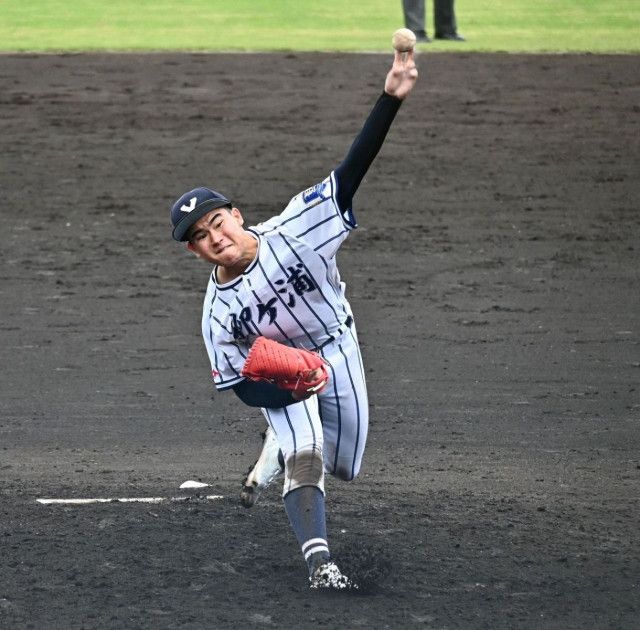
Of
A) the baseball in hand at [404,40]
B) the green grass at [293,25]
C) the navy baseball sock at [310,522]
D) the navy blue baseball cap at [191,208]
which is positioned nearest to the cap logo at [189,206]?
the navy blue baseball cap at [191,208]

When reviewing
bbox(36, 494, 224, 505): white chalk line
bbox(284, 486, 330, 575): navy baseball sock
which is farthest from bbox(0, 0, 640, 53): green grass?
bbox(284, 486, 330, 575): navy baseball sock

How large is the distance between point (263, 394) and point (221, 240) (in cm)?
57

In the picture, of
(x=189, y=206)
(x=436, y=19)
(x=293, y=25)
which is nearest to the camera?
(x=189, y=206)

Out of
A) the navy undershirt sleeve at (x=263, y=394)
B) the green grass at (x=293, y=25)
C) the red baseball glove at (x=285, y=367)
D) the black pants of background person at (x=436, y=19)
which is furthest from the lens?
the green grass at (x=293, y=25)

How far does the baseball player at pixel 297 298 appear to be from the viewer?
14.9ft

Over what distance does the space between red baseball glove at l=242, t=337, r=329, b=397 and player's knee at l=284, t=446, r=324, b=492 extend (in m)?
0.24

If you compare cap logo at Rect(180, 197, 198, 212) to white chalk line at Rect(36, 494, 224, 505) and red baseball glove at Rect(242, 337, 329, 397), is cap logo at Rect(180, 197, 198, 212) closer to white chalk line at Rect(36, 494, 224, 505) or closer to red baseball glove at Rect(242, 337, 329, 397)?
red baseball glove at Rect(242, 337, 329, 397)

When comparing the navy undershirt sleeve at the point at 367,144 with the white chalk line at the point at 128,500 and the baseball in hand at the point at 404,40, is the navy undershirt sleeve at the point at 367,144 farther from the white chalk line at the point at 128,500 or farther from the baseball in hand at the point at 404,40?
the white chalk line at the point at 128,500

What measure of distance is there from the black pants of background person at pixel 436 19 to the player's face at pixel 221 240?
14.2m

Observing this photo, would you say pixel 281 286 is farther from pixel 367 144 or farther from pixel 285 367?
pixel 367 144

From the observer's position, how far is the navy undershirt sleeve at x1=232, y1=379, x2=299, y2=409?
468 cm

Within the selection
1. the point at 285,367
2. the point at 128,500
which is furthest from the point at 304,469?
the point at 128,500

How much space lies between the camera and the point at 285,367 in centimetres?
443

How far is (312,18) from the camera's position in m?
21.9
